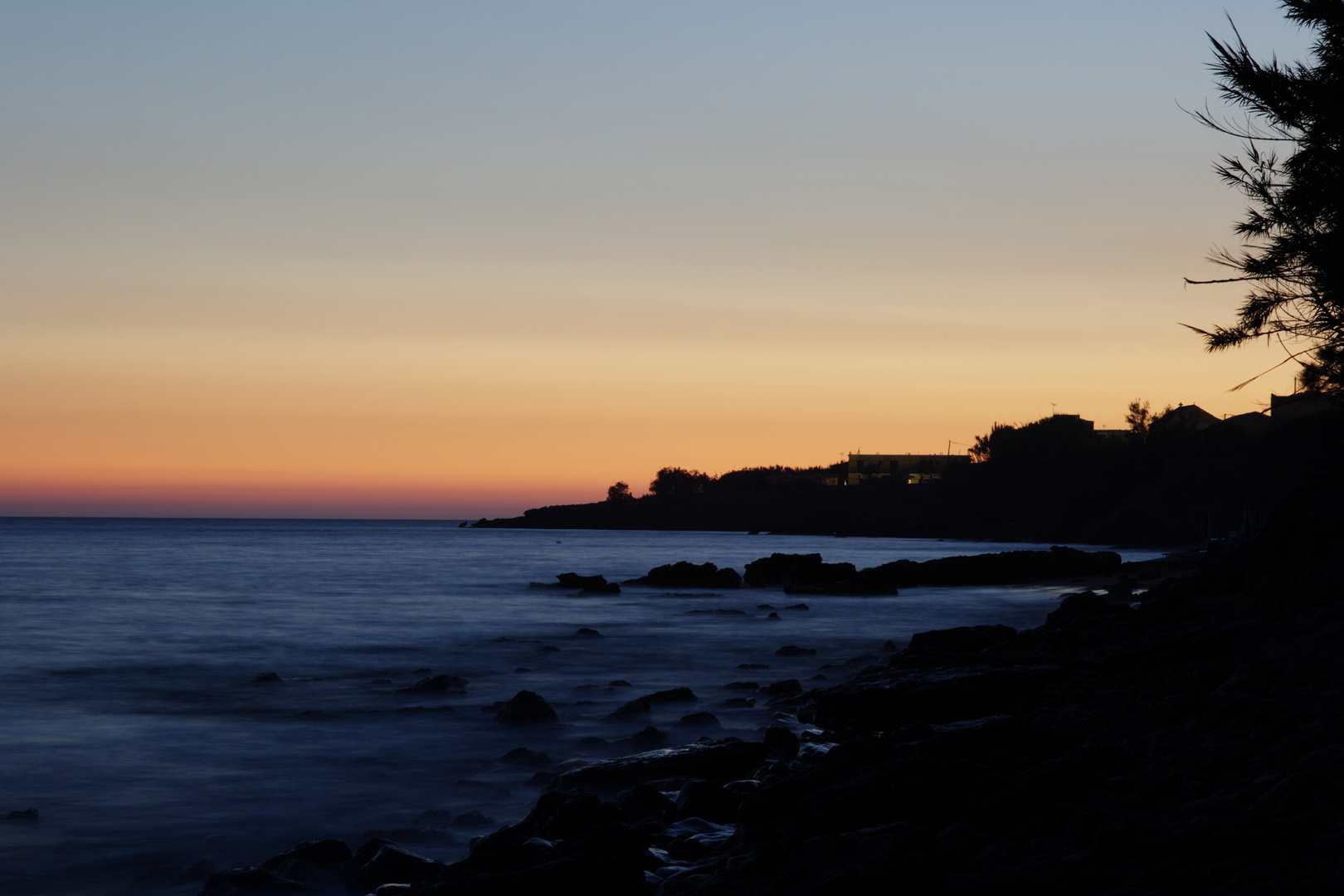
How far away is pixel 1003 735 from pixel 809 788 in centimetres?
137

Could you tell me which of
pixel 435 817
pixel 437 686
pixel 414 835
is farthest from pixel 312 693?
pixel 414 835

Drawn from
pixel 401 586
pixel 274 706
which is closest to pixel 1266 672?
pixel 274 706

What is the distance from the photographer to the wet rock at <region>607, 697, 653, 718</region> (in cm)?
1254

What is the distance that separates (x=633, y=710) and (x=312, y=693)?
5.75 m

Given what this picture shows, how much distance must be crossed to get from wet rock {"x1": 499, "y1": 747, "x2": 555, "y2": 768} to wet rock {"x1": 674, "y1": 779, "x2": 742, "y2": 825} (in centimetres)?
332

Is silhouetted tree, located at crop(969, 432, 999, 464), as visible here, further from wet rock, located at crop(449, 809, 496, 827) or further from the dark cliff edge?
wet rock, located at crop(449, 809, 496, 827)

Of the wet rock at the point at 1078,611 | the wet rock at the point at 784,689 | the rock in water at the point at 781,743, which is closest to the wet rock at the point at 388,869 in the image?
the rock in water at the point at 781,743

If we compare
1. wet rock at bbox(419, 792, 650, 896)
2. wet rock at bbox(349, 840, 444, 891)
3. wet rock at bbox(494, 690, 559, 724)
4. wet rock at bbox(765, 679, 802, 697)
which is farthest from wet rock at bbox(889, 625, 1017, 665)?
wet rock at bbox(349, 840, 444, 891)

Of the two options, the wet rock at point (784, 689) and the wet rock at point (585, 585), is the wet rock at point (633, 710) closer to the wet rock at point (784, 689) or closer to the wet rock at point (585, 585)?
the wet rock at point (784, 689)

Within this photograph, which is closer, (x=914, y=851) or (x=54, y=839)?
(x=914, y=851)

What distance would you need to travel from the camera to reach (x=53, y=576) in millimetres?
44594

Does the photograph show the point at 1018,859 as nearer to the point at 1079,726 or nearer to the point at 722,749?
the point at 1079,726

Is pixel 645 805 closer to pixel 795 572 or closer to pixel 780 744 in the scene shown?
pixel 780 744

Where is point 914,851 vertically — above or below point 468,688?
above
